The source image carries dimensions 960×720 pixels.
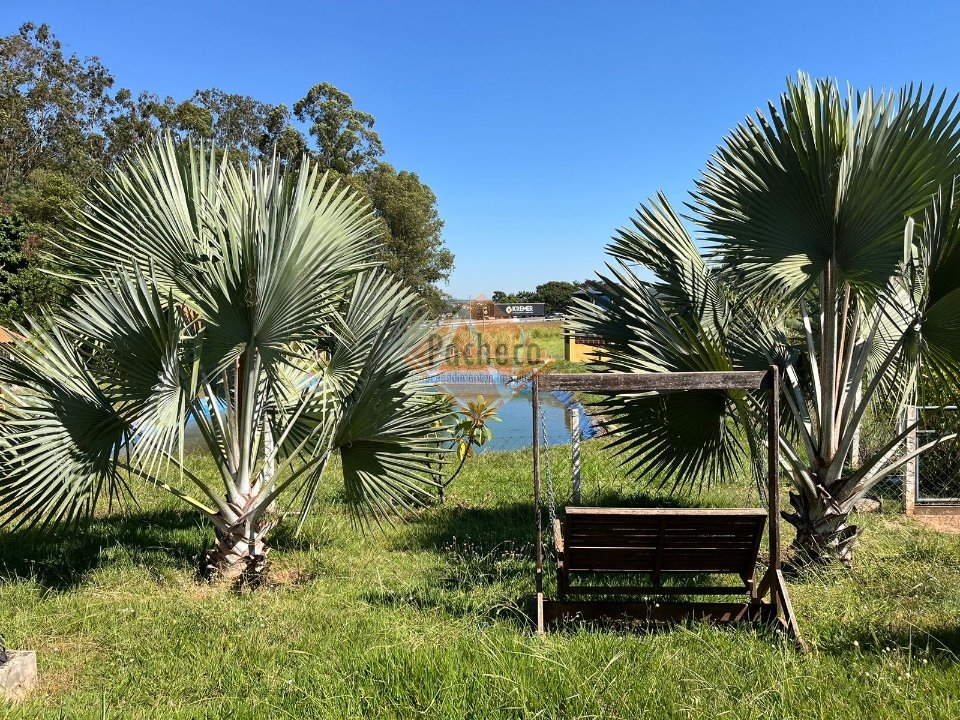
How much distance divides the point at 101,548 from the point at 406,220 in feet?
93.3

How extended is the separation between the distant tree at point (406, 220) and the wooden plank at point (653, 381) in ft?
92.9

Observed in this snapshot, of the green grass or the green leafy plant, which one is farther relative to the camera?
the green leafy plant

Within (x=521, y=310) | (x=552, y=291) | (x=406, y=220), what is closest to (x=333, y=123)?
(x=406, y=220)

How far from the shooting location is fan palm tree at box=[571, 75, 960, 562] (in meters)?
4.32

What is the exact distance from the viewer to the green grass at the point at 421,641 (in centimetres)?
293

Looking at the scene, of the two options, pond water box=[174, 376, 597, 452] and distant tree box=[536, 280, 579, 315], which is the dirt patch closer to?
pond water box=[174, 376, 597, 452]

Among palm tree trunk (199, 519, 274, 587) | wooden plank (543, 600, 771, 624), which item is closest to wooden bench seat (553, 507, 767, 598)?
wooden plank (543, 600, 771, 624)

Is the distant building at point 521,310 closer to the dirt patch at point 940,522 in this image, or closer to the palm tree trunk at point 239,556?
the dirt patch at point 940,522

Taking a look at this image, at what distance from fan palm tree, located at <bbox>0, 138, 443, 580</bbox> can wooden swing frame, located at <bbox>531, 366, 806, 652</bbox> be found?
1281 millimetres

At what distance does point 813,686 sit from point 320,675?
217 centimetres

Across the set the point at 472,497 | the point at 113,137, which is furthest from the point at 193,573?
the point at 113,137

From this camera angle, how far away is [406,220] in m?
32.7

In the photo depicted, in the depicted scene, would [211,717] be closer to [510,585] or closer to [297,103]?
[510,585]

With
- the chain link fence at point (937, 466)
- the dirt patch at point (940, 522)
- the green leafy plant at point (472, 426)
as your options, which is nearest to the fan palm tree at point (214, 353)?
the green leafy plant at point (472, 426)
